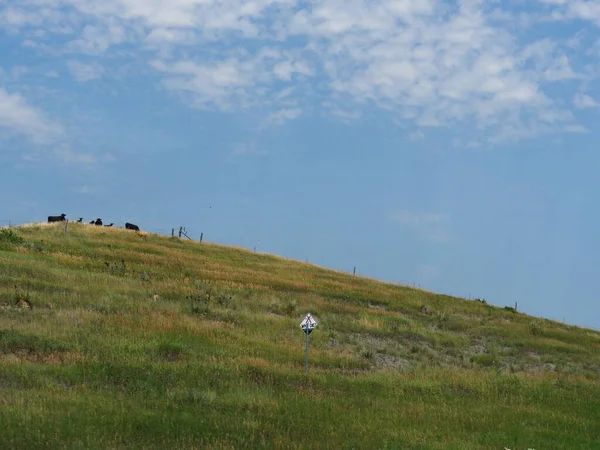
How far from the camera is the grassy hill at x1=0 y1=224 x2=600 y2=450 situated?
40.2 feet

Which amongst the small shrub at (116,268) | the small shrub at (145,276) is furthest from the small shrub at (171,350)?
the small shrub at (116,268)

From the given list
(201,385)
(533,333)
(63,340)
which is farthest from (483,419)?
(533,333)

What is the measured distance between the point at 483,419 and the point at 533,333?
2847 cm

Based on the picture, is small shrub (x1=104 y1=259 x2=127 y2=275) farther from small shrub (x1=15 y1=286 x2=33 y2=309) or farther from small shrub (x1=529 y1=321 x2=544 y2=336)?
small shrub (x1=529 y1=321 x2=544 y2=336)

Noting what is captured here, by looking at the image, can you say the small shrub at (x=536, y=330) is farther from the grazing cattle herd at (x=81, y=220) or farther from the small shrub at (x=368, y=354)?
the grazing cattle herd at (x=81, y=220)

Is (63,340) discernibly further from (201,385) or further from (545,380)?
(545,380)

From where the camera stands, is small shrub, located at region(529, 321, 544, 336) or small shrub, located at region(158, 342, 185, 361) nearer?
small shrub, located at region(158, 342, 185, 361)

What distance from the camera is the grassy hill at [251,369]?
482 inches

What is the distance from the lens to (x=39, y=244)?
46.7 metres

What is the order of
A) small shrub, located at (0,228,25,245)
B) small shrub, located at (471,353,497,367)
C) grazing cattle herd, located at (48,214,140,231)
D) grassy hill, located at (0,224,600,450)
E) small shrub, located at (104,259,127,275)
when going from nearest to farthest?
grassy hill, located at (0,224,600,450)
small shrub, located at (471,353,497,367)
small shrub, located at (104,259,127,275)
small shrub, located at (0,228,25,245)
grazing cattle herd, located at (48,214,140,231)

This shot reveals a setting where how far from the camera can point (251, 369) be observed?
18422 millimetres

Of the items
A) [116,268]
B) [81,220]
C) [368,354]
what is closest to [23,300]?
[368,354]

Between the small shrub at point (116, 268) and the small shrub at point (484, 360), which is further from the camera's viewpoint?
the small shrub at point (116, 268)

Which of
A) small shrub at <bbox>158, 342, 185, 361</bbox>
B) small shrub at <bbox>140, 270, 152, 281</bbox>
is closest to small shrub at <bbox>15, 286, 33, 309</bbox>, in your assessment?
small shrub at <bbox>158, 342, 185, 361</bbox>
